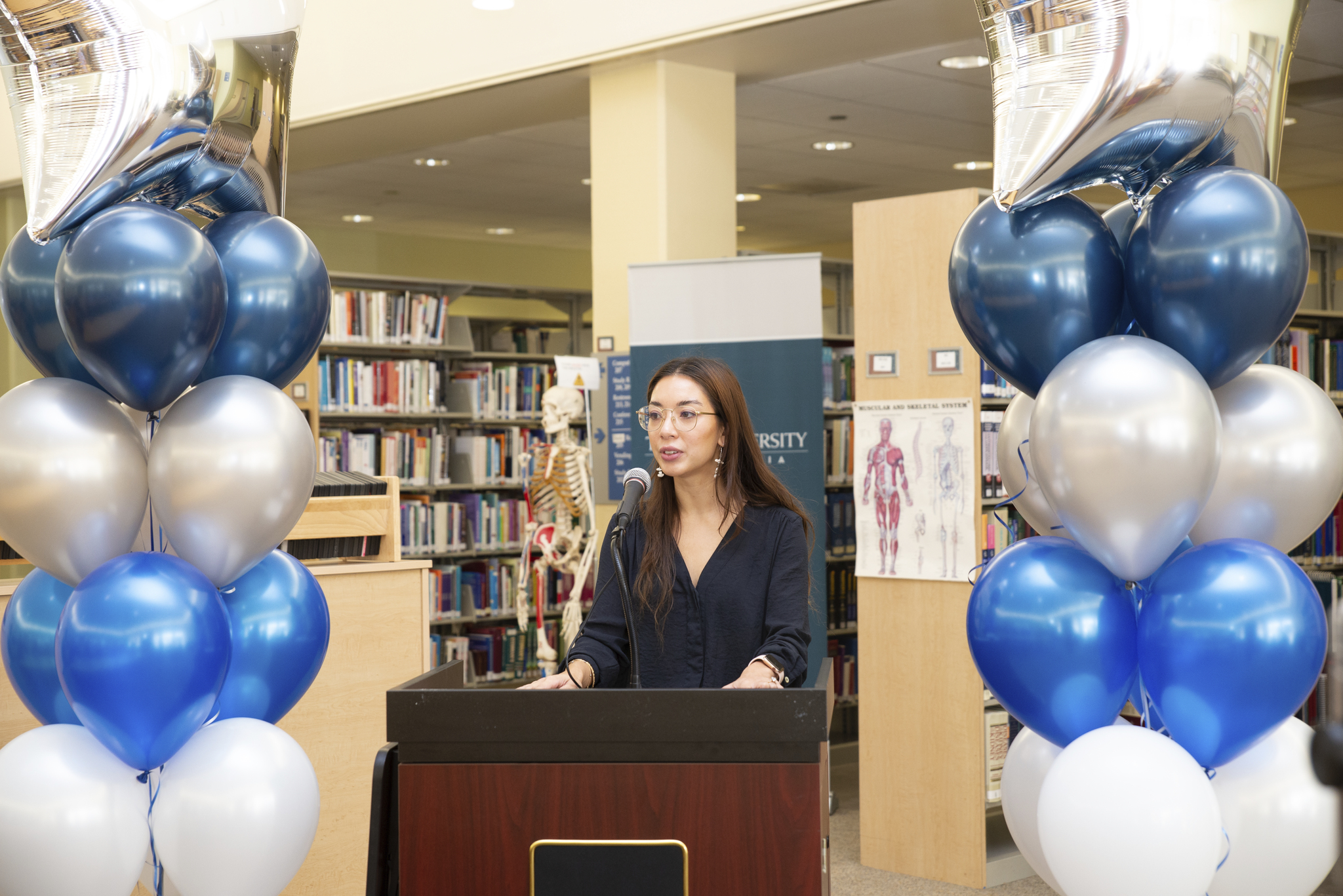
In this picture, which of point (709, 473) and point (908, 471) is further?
point (908, 471)

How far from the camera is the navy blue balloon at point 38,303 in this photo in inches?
71.9

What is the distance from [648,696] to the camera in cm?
169

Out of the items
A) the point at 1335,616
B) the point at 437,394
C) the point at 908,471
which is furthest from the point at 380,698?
the point at 437,394

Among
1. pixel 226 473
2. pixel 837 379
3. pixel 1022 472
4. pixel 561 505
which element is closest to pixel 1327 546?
pixel 837 379

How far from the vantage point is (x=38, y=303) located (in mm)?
1836

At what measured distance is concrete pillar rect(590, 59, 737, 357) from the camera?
17.8 ft

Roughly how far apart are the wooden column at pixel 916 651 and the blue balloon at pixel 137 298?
283 centimetres

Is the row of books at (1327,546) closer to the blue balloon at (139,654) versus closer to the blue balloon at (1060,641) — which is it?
the blue balloon at (1060,641)

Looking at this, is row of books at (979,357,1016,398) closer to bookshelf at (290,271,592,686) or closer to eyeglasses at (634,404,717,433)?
eyeglasses at (634,404,717,433)

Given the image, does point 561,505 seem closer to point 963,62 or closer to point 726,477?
point 963,62

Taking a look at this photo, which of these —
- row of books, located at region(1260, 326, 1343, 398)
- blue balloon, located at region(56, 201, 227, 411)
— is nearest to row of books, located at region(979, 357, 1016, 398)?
row of books, located at region(1260, 326, 1343, 398)

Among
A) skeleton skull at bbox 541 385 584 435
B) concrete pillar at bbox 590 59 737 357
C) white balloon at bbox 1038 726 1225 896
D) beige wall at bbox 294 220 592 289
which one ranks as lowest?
white balloon at bbox 1038 726 1225 896

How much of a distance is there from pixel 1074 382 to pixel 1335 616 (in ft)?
2.85

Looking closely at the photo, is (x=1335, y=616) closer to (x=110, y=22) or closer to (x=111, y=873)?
(x=111, y=873)
